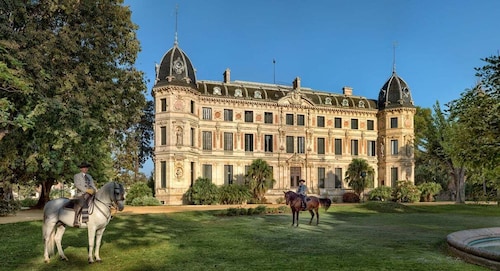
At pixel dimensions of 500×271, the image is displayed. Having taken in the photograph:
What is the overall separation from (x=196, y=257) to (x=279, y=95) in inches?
1601

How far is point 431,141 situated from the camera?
158 ft

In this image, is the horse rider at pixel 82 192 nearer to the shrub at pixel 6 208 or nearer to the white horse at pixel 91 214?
the white horse at pixel 91 214

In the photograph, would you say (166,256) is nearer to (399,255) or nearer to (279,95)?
(399,255)

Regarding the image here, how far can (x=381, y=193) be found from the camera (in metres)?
48.0

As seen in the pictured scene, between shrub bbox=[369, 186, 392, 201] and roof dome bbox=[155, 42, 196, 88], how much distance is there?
24.4m

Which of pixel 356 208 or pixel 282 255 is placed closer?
pixel 282 255

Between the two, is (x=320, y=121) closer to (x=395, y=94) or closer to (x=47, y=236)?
(x=395, y=94)

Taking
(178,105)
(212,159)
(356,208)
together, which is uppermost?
(178,105)

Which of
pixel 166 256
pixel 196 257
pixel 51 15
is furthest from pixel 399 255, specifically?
pixel 51 15

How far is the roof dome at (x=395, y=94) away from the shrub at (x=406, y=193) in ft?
34.9

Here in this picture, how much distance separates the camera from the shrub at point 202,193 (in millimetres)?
41000

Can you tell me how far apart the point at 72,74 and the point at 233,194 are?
26163 mm

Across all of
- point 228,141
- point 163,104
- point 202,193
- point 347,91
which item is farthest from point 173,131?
point 347,91

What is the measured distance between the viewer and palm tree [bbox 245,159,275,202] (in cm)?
4284
